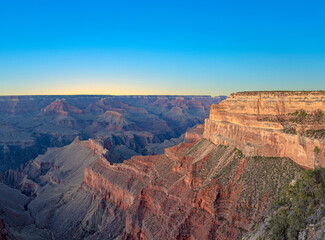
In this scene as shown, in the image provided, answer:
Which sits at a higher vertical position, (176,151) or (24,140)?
(176,151)

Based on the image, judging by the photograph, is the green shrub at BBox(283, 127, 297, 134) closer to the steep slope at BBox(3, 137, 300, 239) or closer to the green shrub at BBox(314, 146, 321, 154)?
the steep slope at BBox(3, 137, 300, 239)

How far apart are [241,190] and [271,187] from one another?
172 inches

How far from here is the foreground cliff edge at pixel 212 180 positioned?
124ft

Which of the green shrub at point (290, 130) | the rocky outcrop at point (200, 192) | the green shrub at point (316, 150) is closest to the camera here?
the green shrub at point (316, 150)

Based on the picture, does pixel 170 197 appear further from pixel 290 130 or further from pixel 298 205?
pixel 298 205

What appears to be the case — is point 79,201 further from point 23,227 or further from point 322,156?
point 322,156

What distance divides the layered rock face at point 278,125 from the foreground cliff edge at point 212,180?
0.14m

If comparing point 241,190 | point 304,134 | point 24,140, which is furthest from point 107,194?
point 24,140

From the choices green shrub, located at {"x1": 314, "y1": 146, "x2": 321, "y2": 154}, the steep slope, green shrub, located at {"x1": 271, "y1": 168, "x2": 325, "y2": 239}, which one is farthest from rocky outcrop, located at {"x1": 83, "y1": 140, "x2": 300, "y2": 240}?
green shrub, located at {"x1": 271, "y1": 168, "x2": 325, "y2": 239}

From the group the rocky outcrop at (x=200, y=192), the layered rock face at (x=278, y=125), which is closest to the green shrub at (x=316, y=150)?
the layered rock face at (x=278, y=125)

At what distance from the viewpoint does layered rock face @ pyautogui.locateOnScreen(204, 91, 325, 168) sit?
3700 centimetres

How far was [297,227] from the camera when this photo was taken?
23875mm

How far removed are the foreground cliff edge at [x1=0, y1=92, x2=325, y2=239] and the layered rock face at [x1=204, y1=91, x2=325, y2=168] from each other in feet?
0.45

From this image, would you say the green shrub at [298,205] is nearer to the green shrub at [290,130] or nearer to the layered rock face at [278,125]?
the layered rock face at [278,125]
